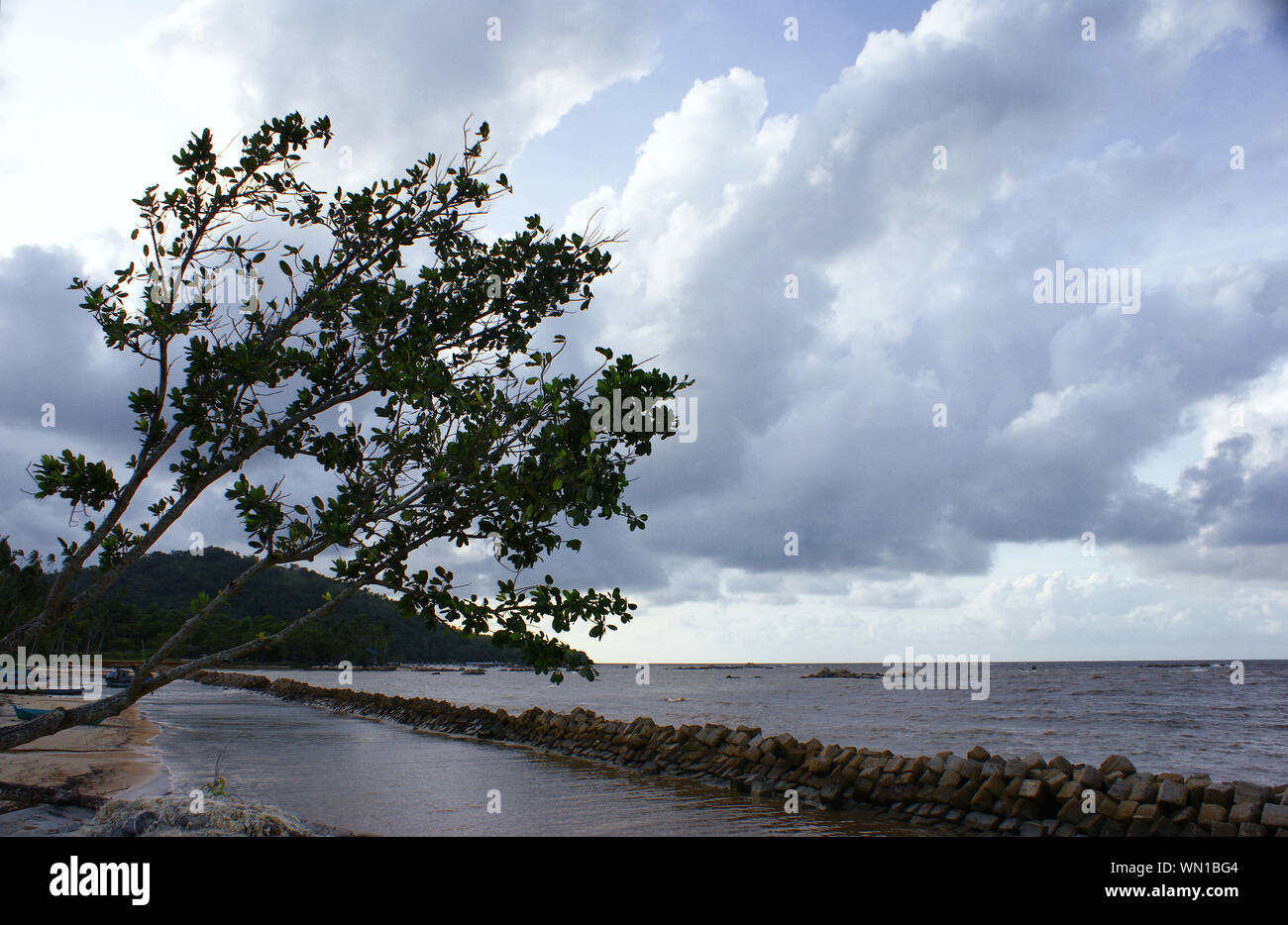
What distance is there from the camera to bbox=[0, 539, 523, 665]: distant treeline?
6378cm

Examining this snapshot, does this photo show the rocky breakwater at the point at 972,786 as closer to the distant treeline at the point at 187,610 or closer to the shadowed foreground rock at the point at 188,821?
the shadowed foreground rock at the point at 188,821

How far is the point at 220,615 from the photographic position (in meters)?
74.6

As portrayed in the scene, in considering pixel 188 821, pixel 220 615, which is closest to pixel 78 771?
pixel 188 821

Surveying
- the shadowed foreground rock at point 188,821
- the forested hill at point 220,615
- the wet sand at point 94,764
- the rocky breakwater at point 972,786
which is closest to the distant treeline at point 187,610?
the forested hill at point 220,615

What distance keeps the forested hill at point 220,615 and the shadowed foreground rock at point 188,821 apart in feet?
191

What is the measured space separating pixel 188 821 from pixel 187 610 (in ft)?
190

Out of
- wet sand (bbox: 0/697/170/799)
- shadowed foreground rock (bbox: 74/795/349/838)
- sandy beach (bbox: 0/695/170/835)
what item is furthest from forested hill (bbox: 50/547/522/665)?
shadowed foreground rock (bbox: 74/795/349/838)

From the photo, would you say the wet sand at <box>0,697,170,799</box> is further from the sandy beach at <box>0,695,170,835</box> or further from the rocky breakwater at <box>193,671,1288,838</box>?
the rocky breakwater at <box>193,671,1288,838</box>

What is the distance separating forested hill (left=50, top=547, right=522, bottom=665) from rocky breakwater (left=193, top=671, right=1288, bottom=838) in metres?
51.6

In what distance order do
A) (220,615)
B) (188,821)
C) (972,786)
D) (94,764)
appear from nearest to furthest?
(188,821) → (972,786) → (94,764) → (220,615)

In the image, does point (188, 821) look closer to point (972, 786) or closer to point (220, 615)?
point (972, 786)

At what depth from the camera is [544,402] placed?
279 inches

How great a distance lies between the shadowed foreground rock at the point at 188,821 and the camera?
8.09 meters
